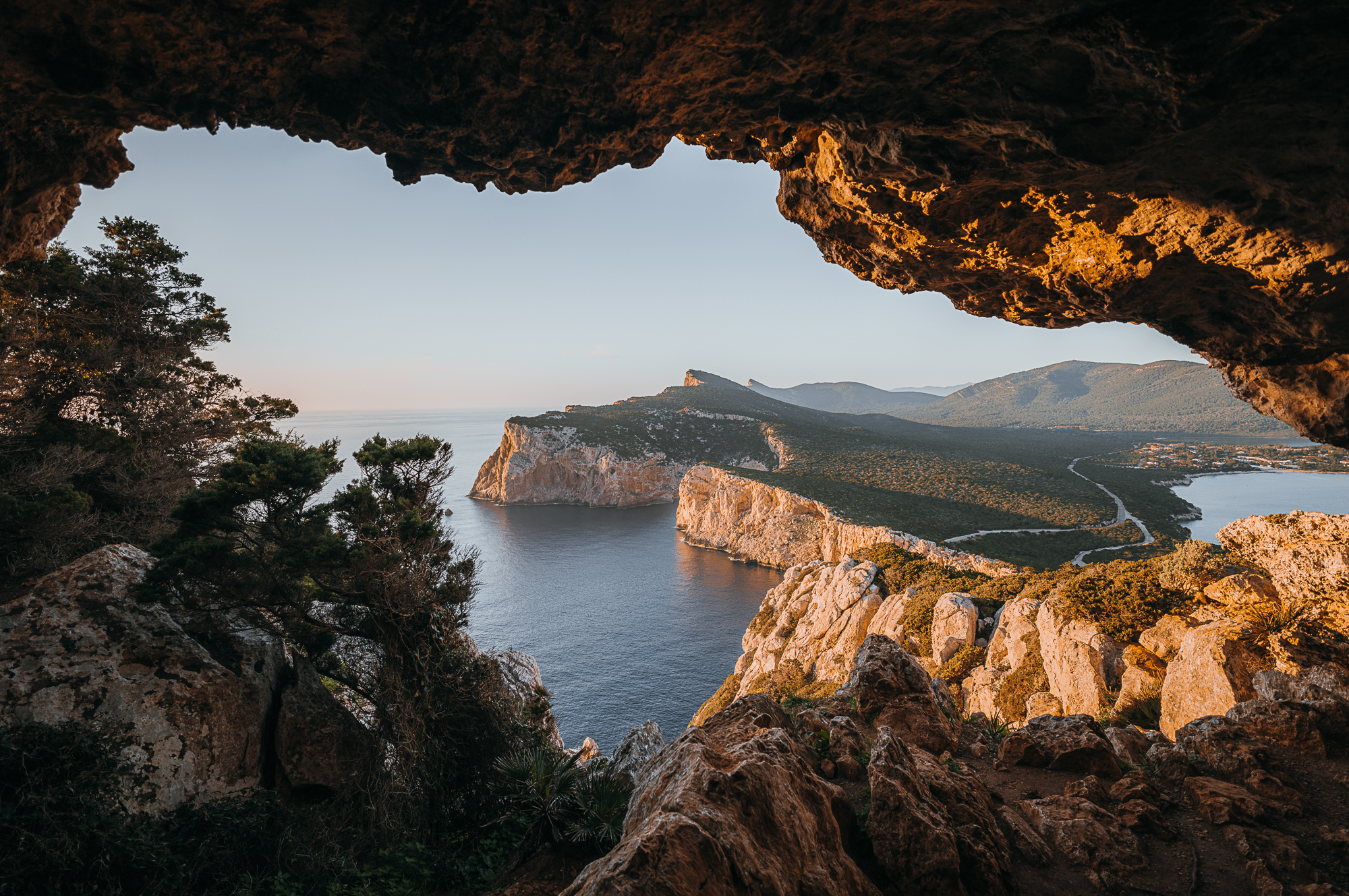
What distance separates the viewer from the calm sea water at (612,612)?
108 feet

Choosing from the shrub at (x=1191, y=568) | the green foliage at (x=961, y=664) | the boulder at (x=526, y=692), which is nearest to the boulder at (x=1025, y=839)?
the boulder at (x=526, y=692)

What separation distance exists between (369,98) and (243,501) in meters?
9.88

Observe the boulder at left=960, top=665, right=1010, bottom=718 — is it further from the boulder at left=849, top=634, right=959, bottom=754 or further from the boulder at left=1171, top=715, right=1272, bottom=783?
the boulder at left=1171, top=715, right=1272, bottom=783

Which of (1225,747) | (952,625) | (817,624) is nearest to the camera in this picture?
(1225,747)

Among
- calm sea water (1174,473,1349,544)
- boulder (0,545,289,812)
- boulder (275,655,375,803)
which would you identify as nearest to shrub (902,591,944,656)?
boulder (275,655,375,803)

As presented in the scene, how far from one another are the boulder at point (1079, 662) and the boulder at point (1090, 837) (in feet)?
36.5

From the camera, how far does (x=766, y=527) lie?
60.7 meters

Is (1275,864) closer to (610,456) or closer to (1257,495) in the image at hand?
(610,456)

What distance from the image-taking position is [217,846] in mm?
8898

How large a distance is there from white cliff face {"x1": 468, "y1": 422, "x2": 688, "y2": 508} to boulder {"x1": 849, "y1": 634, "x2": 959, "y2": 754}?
80.6 meters

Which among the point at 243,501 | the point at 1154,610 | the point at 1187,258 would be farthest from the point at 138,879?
the point at 1154,610

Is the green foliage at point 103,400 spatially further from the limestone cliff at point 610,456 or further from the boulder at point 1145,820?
the limestone cliff at point 610,456

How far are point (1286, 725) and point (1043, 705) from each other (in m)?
9.66

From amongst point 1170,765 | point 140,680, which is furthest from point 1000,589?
point 140,680
